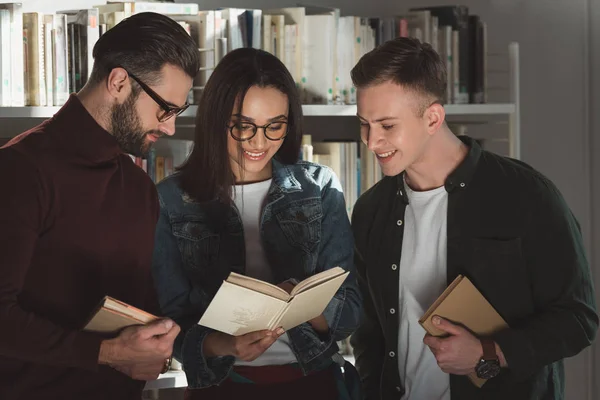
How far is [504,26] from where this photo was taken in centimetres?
385

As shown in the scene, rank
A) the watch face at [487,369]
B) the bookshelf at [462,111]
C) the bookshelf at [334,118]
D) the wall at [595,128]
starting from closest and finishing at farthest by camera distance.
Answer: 1. the watch face at [487,369]
2. the bookshelf at [334,118]
3. the bookshelf at [462,111]
4. the wall at [595,128]

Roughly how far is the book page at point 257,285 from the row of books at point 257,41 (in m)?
1.22

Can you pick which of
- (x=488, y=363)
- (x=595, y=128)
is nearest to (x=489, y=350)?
(x=488, y=363)

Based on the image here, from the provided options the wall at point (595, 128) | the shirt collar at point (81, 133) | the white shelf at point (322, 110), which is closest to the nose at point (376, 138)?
the shirt collar at point (81, 133)

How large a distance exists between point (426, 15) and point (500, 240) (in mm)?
1312

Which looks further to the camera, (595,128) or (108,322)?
(595,128)

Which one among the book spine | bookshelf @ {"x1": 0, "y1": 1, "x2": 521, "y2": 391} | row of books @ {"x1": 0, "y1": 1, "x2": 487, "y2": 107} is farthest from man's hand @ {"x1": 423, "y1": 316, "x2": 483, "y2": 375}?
row of books @ {"x1": 0, "y1": 1, "x2": 487, "y2": 107}

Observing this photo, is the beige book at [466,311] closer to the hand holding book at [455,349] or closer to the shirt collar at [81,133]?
the hand holding book at [455,349]

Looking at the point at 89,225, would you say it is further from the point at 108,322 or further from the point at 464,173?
the point at 464,173

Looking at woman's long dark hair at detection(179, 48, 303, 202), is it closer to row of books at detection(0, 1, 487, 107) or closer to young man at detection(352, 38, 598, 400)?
young man at detection(352, 38, 598, 400)

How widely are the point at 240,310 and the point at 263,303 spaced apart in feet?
0.21

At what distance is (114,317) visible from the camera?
1765mm

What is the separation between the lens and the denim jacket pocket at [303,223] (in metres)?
2.16

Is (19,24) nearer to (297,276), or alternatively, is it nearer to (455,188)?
(297,276)
